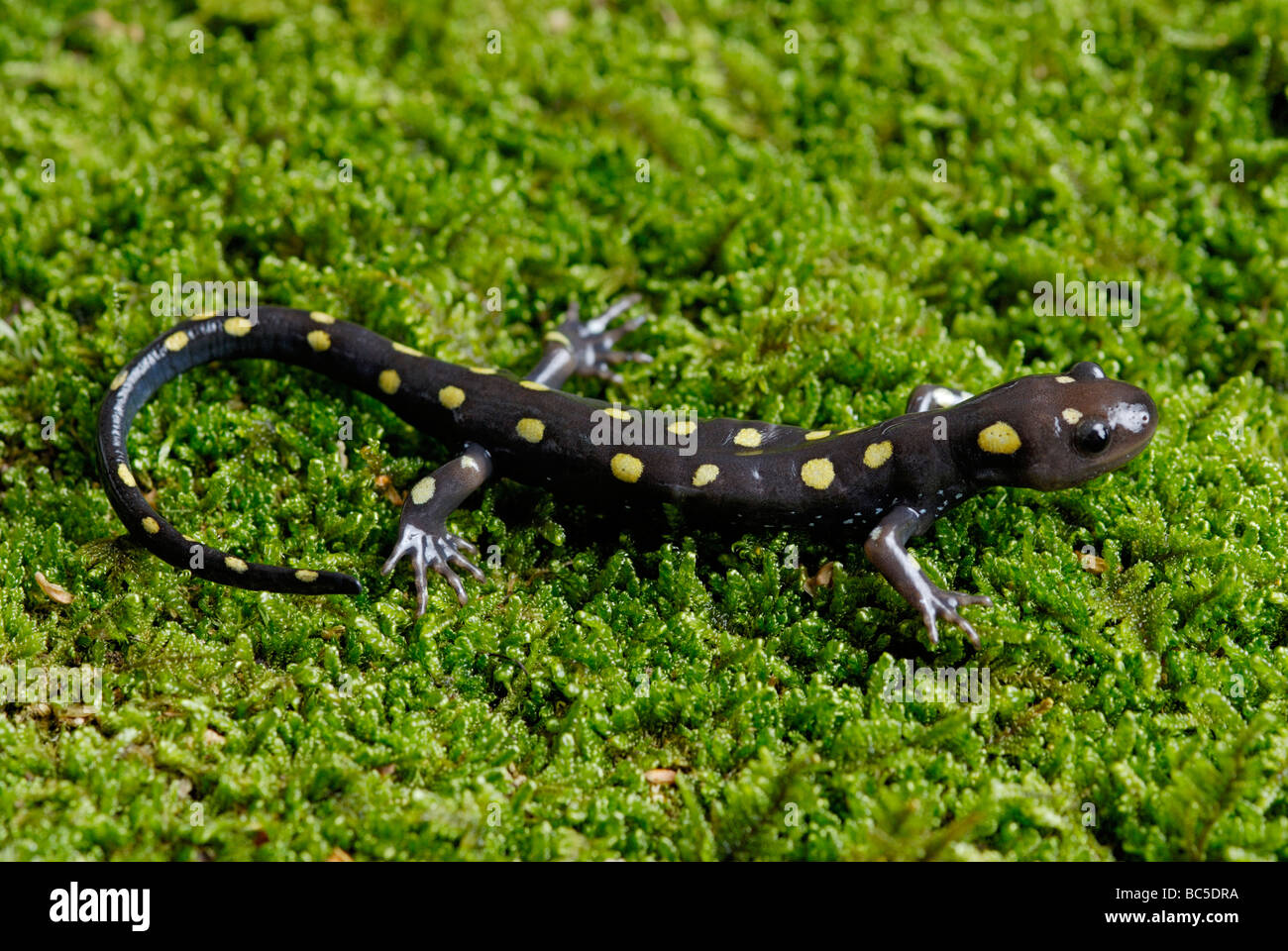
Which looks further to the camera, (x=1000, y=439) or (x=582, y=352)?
(x=582, y=352)

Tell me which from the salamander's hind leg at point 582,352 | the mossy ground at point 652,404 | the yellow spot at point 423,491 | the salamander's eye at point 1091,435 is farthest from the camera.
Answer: the salamander's hind leg at point 582,352


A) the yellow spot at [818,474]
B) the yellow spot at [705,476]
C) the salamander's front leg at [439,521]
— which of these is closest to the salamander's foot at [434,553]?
the salamander's front leg at [439,521]

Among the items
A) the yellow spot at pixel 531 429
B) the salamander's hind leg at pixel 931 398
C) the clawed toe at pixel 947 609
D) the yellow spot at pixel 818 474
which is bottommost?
the clawed toe at pixel 947 609

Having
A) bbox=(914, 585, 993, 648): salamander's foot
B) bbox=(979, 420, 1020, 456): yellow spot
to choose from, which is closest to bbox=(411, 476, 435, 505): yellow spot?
bbox=(914, 585, 993, 648): salamander's foot

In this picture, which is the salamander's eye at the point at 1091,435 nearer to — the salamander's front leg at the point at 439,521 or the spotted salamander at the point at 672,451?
the spotted salamander at the point at 672,451

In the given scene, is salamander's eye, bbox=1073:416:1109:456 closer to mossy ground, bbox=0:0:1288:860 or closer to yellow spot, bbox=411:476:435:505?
mossy ground, bbox=0:0:1288:860

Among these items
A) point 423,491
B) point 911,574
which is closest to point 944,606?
point 911,574

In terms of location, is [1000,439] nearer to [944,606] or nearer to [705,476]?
[944,606]
